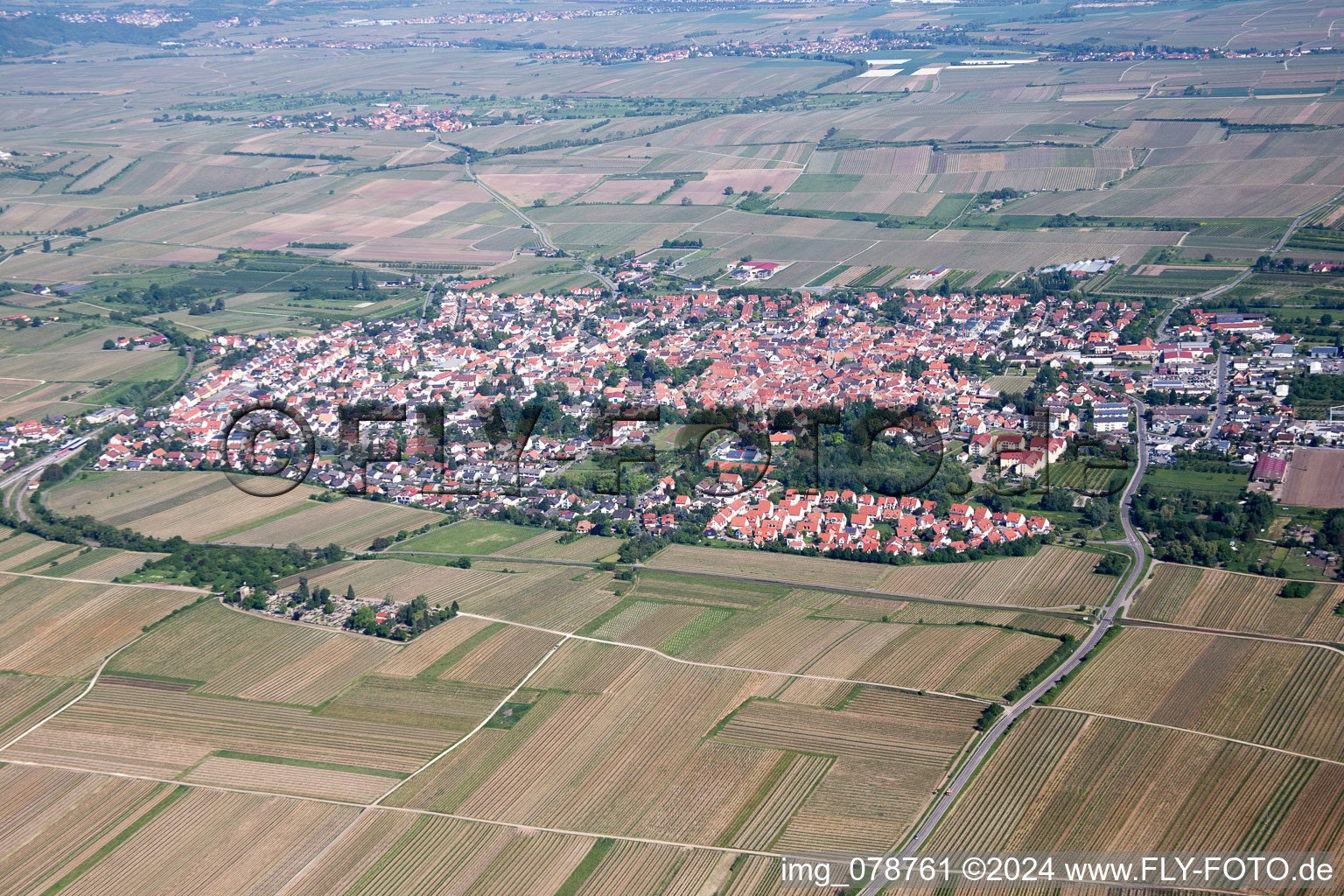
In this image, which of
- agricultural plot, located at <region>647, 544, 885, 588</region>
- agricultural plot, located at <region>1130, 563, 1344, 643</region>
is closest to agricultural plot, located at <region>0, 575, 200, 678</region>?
agricultural plot, located at <region>647, 544, 885, 588</region>

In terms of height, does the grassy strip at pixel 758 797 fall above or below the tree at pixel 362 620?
below

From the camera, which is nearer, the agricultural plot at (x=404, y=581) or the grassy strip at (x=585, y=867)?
the grassy strip at (x=585, y=867)

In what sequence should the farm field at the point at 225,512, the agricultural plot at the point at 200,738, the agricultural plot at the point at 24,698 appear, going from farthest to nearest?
the farm field at the point at 225,512
the agricultural plot at the point at 24,698
the agricultural plot at the point at 200,738

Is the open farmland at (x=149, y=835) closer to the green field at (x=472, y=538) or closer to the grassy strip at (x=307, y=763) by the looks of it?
the grassy strip at (x=307, y=763)

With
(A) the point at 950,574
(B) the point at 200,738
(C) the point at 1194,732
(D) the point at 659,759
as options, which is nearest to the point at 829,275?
(A) the point at 950,574

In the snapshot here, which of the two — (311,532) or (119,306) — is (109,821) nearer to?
(311,532)

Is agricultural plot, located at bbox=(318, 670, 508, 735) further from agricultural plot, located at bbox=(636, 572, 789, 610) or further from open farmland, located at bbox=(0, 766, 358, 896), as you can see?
agricultural plot, located at bbox=(636, 572, 789, 610)

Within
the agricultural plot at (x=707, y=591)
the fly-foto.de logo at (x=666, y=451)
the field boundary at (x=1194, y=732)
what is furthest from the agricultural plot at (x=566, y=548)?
the field boundary at (x=1194, y=732)

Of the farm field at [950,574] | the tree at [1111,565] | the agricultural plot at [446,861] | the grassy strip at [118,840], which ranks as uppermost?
the tree at [1111,565]
